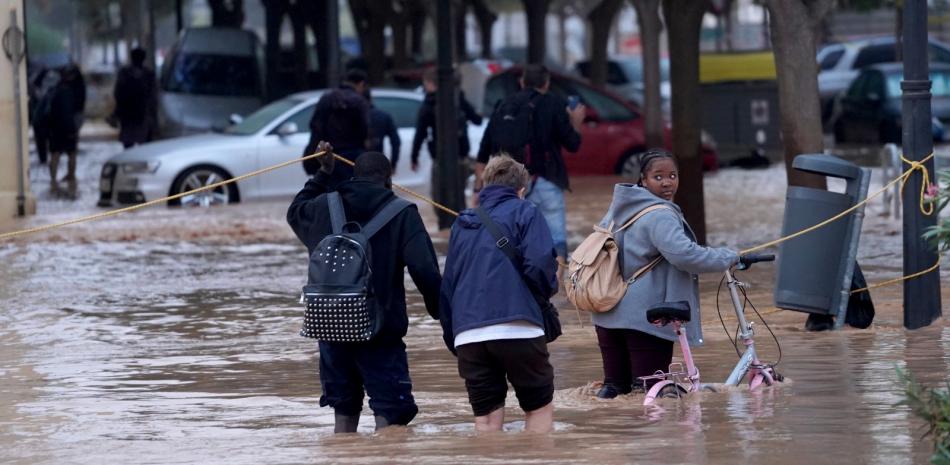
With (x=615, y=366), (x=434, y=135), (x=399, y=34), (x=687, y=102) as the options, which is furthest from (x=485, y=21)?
(x=615, y=366)

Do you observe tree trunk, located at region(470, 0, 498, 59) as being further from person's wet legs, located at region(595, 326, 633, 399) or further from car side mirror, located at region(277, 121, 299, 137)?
person's wet legs, located at region(595, 326, 633, 399)

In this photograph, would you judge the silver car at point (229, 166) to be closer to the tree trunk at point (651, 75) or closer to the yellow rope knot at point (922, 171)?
the tree trunk at point (651, 75)

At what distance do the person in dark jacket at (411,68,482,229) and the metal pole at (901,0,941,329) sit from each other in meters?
7.19

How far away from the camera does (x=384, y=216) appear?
294 inches

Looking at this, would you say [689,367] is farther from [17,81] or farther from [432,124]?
[17,81]

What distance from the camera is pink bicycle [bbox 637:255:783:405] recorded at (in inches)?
307

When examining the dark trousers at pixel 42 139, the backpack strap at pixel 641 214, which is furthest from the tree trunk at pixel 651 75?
the backpack strap at pixel 641 214

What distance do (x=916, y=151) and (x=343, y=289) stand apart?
4316mm

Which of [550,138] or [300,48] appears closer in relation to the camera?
[550,138]

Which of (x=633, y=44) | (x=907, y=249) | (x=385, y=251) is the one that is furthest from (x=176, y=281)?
(x=633, y=44)

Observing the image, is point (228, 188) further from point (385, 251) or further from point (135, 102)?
point (385, 251)

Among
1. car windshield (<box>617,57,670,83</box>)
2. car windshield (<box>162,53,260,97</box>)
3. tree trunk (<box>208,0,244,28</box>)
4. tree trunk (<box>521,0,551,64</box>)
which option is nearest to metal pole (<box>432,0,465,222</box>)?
car windshield (<box>162,53,260,97</box>)

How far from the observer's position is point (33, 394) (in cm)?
929

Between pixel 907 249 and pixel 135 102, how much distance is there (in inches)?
650
